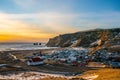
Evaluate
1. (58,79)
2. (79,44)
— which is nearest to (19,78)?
(58,79)

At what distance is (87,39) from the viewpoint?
176 metres

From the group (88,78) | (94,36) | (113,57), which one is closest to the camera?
(88,78)

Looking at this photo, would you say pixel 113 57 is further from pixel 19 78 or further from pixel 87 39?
pixel 87 39

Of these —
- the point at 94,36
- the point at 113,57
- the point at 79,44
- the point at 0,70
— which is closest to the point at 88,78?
the point at 0,70

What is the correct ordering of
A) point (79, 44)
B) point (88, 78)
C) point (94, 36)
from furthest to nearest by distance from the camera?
point (94, 36) → point (79, 44) → point (88, 78)

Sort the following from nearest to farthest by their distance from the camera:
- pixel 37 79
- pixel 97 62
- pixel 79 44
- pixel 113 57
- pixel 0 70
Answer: pixel 37 79 < pixel 0 70 < pixel 97 62 < pixel 113 57 < pixel 79 44

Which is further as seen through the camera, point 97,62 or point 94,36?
point 94,36

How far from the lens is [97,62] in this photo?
63.9 meters

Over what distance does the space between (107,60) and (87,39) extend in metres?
110

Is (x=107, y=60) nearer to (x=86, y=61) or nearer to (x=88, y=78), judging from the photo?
(x=86, y=61)

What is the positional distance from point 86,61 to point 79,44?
4001 inches

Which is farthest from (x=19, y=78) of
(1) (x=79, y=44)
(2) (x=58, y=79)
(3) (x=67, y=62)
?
(1) (x=79, y=44)

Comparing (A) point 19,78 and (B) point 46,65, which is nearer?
(A) point 19,78

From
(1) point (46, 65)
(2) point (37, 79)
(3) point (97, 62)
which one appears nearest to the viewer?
(2) point (37, 79)
